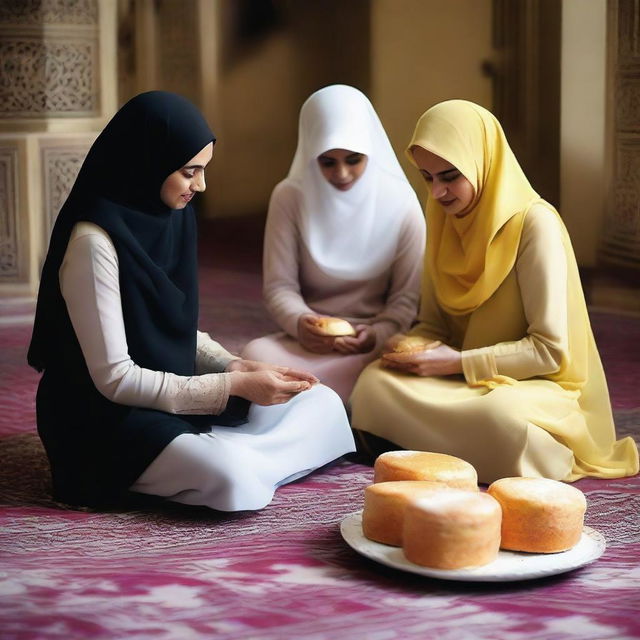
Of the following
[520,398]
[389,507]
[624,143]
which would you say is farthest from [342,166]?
[624,143]

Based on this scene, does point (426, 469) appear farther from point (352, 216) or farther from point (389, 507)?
point (352, 216)

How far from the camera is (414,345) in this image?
9.36 ft

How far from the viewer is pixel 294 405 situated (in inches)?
107

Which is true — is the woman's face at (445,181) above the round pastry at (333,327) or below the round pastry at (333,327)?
above

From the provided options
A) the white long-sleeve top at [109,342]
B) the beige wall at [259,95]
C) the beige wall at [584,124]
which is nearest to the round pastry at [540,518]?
the white long-sleeve top at [109,342]

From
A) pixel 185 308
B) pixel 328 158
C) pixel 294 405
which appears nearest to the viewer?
pixel 185 308

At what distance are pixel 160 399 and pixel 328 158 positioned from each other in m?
1.01

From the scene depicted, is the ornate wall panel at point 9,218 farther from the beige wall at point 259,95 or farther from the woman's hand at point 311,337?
the woman's hand at point 311,337

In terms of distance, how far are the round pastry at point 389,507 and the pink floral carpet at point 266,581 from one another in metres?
0.06

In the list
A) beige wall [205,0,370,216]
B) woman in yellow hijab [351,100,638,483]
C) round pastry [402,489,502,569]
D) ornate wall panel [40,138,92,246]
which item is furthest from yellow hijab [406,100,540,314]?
beige wall [205,0,370,216]

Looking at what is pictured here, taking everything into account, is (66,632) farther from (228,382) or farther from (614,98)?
(614,98)

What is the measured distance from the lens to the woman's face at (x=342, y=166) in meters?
3.17

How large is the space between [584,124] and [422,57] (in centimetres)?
107

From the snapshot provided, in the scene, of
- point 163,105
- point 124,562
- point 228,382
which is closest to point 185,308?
point 228,382
